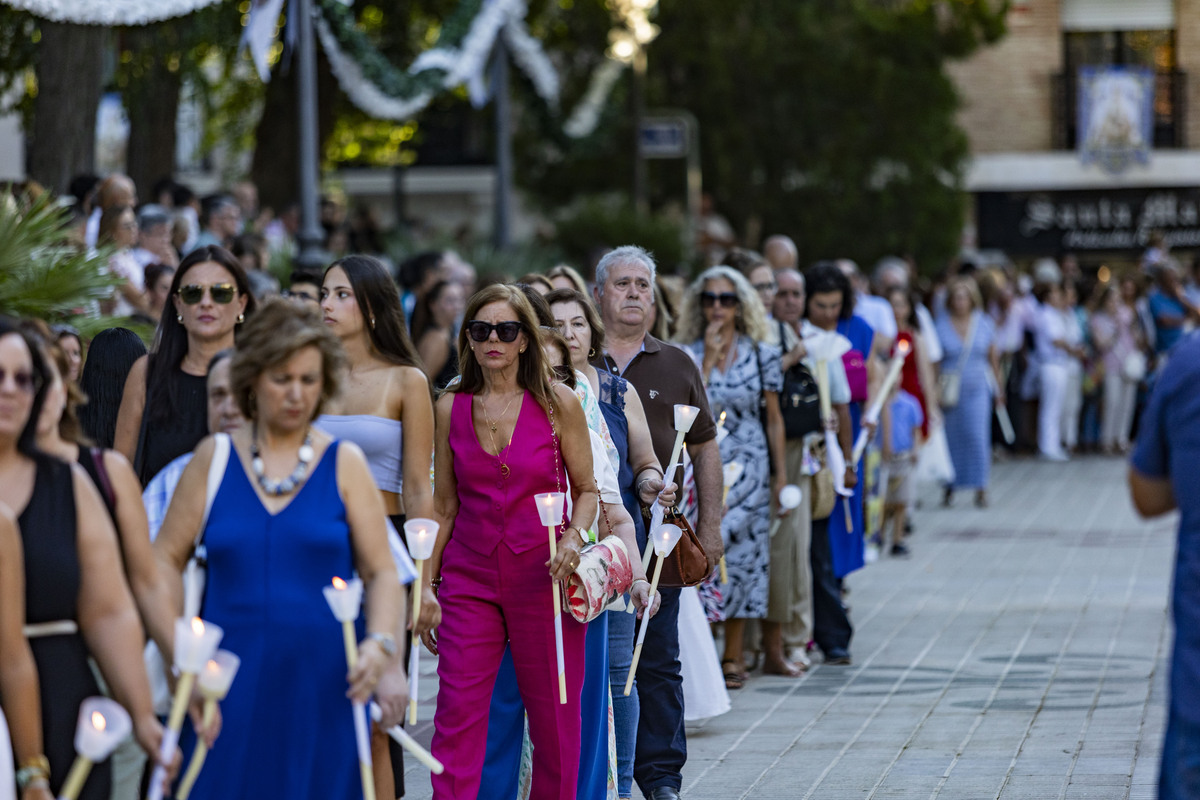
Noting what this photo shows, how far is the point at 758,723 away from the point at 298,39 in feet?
20.3

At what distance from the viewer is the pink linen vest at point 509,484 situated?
587 centimetres

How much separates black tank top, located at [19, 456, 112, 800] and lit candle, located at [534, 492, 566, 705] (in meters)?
1.78

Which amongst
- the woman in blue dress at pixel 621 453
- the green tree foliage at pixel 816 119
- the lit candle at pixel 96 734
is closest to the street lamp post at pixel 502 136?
the green tree foliage at pixel 816 119

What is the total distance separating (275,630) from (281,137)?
15129 millimetres

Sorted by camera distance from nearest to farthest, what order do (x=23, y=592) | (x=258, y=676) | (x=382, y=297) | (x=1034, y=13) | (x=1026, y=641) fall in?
(x=23, y=592) < (x=258, y=676) < (x=382, y=297) < (x=1026, y=641) < (x=1034, y=13)

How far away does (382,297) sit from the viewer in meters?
5.99

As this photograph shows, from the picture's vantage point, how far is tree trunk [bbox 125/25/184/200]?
51.7 ft

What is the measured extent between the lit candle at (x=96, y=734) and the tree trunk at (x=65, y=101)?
911 centimetres

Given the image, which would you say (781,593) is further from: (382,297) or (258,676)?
(258,676)

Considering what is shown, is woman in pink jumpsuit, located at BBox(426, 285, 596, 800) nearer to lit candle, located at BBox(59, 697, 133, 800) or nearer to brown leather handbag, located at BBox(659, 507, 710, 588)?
brown leather handbag, located at BBox(659, 507, 710, 588)

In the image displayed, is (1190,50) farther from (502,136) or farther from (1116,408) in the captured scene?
(502,136)

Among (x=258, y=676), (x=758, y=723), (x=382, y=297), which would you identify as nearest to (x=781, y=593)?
(x=758, y=723)

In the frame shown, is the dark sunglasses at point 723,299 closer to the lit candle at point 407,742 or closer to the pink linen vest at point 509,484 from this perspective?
the pink linen vest at point 509,484

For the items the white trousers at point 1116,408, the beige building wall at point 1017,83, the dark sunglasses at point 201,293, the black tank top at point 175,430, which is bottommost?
the white trousers at point 1116,408
